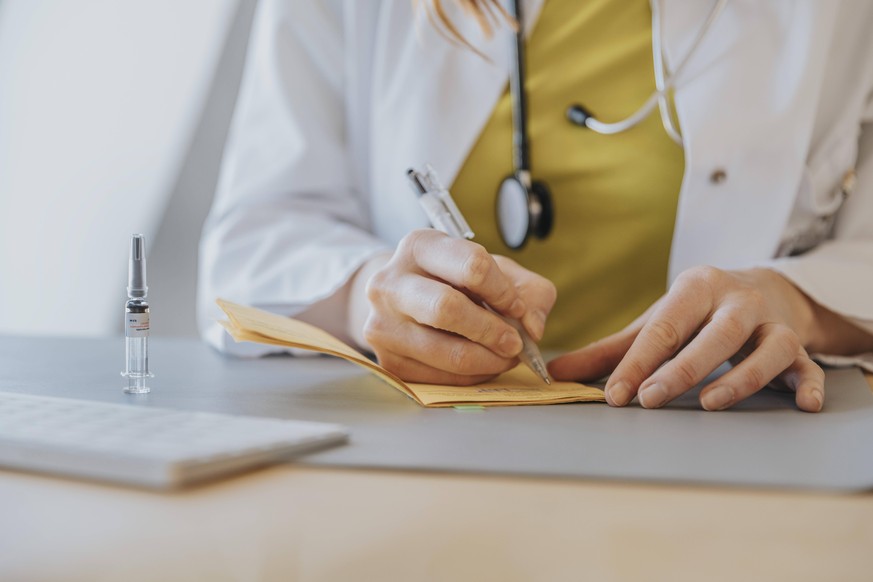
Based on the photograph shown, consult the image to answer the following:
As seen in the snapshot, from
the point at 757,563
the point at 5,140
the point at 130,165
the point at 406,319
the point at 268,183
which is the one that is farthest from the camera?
the point at 130,165

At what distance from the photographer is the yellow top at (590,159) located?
1019mm

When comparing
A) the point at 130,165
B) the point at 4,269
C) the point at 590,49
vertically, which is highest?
the point at 590,49

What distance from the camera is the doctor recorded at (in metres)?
0.92

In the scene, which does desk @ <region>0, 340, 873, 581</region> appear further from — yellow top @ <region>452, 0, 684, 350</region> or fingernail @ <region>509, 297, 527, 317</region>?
yellow top @ <region>452, 0, 684, 350</region>

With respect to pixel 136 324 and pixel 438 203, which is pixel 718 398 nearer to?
pixel 438 203

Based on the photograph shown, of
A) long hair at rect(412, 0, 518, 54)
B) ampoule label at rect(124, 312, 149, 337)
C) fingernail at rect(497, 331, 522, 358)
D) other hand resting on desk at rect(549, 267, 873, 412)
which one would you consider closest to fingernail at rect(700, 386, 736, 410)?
other hand resting on desk at rect(549, 267, 873, 412)

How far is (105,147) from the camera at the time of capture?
1.89 m

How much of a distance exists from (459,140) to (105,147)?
114cm

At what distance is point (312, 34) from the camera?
3.59 ft

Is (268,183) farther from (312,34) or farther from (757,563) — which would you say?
(757,563)

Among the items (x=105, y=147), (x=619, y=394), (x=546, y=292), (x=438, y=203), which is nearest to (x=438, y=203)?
(x=438, y=203)

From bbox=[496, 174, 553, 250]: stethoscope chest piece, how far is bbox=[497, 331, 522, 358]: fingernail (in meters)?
0.34

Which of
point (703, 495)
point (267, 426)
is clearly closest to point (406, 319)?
point (267, 426)

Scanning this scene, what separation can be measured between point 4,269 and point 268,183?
107 cm
